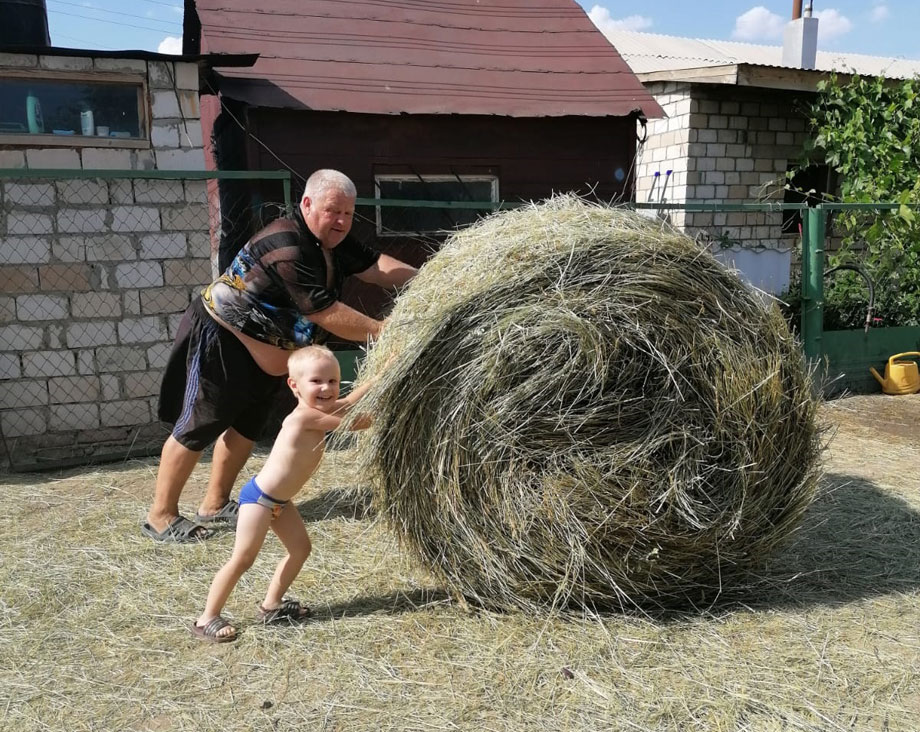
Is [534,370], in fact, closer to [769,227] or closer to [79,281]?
[79,281]

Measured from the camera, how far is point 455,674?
269 cm

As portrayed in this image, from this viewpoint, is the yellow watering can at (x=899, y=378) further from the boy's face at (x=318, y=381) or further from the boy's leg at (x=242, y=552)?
the boy's leg at (x=242, y=552)

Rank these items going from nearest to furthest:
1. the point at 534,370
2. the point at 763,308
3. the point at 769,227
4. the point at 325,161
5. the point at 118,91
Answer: the point at 534,370
the point at 763,308
the point at 118,91
the point at 325,161
the point at 769,227

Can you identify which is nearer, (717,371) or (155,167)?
(717,371)

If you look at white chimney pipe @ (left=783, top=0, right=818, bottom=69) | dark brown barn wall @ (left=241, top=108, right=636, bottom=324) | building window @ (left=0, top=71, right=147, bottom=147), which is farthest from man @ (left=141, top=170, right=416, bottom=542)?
white chimney pipe @ (left=783, top=0, right=818, bottom=69)

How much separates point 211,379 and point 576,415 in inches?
72.3

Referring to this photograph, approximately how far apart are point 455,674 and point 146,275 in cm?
402

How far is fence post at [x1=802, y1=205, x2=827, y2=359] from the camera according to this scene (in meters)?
7.11

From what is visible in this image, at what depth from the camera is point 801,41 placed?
41.1 feet

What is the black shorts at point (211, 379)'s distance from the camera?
383 cm

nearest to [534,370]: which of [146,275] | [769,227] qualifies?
[146,275]

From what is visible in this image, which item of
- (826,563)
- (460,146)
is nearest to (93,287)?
(460,146)

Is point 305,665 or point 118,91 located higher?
point 118,91

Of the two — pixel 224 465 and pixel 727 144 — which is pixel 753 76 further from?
pixel 224 465
